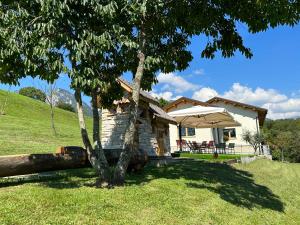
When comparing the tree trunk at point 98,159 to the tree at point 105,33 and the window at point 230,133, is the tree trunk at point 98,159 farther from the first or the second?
→ the window at point 230,133

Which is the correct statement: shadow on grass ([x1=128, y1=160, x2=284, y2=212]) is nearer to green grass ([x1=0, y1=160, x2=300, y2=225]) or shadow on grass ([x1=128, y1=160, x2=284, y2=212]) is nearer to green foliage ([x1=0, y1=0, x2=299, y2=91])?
green grass ([x1=0, y1=160, x2=300, y2=225])

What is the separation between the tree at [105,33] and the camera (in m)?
9.34

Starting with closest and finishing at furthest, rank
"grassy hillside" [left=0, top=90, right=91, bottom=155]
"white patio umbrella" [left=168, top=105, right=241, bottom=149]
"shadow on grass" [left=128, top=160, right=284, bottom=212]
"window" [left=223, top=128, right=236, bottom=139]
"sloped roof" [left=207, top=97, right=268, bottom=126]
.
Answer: "shadow on grass" [left=128, top=160, right=284, bottom=212]
"white patio umbrella" [left=168, top=105, right=241, bottom=149]
"grassy hillside" [left=0, top=90, right=91, bottom=155]
"sloped roof" [left=207, top=97, right=268, bottom=126]
"window" [left=223, top=128, right=236, bottom=139]

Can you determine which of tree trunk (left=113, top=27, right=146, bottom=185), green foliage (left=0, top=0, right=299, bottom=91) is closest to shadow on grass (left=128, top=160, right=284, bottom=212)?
tree trunk (left=113, top=27, right=146, bottom=185)

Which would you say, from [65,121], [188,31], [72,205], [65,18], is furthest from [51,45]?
[65,121]

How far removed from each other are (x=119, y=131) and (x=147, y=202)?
43.7ft

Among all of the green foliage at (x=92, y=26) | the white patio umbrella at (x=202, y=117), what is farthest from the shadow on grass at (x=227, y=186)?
the white patio umbrella at (x=202, y=117)

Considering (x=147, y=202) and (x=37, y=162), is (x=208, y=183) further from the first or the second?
(x=37, y=162)

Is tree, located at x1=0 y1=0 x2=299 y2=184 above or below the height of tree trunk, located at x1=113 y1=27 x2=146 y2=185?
above

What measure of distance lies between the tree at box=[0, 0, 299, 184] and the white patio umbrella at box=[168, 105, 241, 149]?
1085 centimetres

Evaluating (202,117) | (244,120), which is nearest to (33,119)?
(244,120)

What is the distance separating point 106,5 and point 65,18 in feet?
3.89

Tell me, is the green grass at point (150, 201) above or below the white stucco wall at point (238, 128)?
below

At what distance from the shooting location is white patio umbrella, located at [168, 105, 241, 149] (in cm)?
2362
